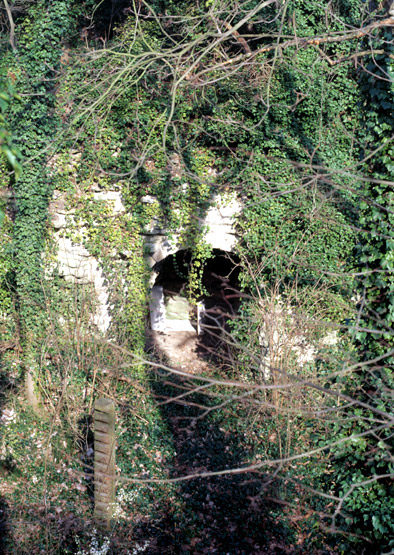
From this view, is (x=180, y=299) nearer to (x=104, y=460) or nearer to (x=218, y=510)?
(x=218, y=510)

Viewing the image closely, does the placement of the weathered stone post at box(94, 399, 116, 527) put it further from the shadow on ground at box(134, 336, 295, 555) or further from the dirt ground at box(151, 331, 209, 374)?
the dirt ground at box(151, 331, 209, 374)

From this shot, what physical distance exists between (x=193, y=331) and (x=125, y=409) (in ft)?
13.3

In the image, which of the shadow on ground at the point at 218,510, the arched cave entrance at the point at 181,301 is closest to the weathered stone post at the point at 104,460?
the shadow on ground at the point at 218,510

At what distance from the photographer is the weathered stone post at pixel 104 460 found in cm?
555

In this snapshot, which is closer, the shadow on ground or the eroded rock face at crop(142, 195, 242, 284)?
the shadow on ground

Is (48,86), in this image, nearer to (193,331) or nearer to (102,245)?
(102,245)

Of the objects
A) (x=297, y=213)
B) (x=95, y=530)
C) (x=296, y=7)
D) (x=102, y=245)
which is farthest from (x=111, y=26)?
(x=95, y=530)

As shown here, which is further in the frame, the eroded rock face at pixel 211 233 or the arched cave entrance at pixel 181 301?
the arched cave entrance at pixel 181 301

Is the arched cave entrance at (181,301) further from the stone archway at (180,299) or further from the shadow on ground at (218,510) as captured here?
the shadow on ground at (218,510)

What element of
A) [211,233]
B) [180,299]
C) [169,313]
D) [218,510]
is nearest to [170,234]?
[211,233]

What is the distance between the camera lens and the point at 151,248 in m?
8.93

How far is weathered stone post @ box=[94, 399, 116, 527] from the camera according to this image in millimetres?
5547

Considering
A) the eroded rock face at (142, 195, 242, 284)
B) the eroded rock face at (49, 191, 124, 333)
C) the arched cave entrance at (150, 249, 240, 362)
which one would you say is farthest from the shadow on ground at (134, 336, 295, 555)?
the arched cave entrance at (150, 249, 240, 362)

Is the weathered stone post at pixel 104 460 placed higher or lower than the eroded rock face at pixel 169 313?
lower
